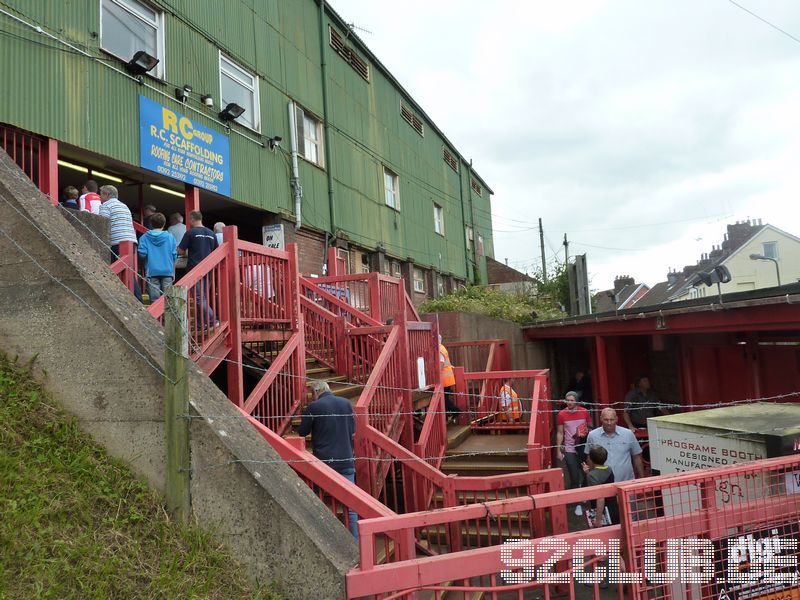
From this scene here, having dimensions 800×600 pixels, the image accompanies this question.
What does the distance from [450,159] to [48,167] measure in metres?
Answer: 22.5

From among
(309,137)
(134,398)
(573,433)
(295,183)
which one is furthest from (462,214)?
(134,398)

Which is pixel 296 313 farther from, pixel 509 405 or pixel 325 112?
pixel 325 112

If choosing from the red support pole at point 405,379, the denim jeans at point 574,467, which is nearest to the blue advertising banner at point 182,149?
the red support pole at point 405,379

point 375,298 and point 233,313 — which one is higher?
point 375,298

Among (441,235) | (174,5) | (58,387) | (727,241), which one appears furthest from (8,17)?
(727,241)

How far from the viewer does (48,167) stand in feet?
25.6

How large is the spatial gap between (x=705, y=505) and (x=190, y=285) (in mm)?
4322

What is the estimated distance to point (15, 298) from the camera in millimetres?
4141

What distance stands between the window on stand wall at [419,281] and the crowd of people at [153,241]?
Result: 1551 cm

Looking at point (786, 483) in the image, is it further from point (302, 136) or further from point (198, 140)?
point (302, 136)

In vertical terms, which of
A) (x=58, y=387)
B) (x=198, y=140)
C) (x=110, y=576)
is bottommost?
(x=110, y=576)

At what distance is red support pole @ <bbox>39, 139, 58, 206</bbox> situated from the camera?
779 cm

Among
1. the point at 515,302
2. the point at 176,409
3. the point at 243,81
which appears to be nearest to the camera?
the point at 176,409

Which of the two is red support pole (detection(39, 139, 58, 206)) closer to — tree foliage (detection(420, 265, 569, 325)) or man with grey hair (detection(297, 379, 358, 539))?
man with grey hair (detection(297, 379, 358, 539))
